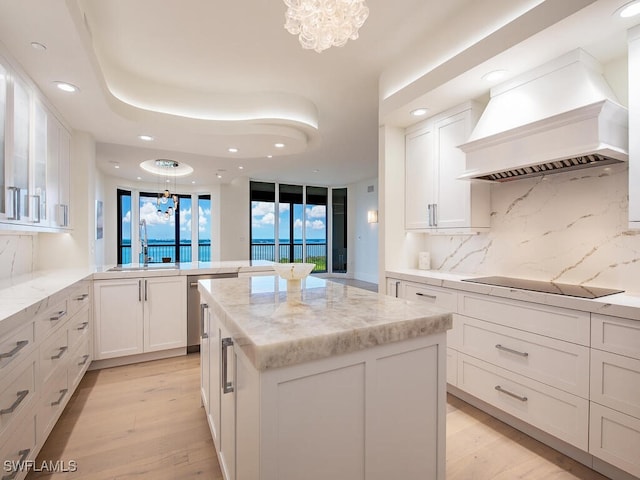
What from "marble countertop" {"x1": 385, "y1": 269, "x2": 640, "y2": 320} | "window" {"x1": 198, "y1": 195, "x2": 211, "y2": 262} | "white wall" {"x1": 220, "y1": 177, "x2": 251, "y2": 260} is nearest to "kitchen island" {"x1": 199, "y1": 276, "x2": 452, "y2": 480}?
"marble countertop" {"x1": 385, "y1": 269, "x2": 640, "y2": 320}

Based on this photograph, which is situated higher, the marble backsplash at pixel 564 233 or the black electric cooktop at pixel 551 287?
the marble backsplash at pixel 564 233

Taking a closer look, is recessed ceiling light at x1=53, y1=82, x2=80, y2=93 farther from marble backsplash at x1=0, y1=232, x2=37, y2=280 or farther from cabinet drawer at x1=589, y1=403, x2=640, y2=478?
cabinet drawer at x1=589, y1=403, x2=640, y2=478

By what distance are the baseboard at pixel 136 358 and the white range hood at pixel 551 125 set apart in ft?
11.3

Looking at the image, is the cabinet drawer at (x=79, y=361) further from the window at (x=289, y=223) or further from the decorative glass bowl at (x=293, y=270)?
the window at (x=289, y=223)

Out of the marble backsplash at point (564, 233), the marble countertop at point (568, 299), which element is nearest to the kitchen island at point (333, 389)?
the marble countertop at point (568, 299)

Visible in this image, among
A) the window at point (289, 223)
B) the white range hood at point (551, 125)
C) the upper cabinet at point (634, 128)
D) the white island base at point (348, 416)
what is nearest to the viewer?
the white island base at point (348, 416)

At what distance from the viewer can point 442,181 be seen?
9.50 feet

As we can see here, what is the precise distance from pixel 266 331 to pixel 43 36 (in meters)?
2.24

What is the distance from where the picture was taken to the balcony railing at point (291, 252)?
8617 mm

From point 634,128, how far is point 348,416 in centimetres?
215

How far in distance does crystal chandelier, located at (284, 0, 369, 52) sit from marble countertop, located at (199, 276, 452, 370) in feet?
4.39

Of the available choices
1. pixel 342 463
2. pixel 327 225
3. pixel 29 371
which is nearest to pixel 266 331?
pixel 342 463

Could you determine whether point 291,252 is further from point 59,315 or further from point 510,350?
point 510,350

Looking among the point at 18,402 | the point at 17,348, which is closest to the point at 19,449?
the point at 18,402
